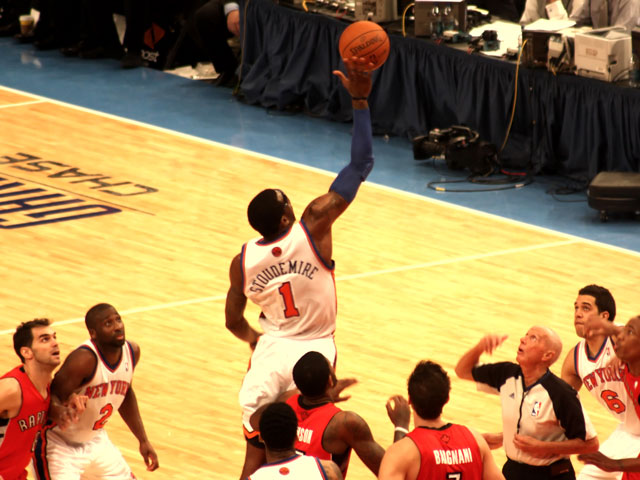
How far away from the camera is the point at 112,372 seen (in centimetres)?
622

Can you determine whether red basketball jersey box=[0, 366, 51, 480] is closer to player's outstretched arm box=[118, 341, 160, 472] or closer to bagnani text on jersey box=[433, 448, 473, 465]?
player's outstretched arm box=[118, 341, 160, 472]

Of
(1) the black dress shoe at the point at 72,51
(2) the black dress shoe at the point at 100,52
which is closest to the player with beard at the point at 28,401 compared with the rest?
(2) the black dress shoe at the point at 100,52

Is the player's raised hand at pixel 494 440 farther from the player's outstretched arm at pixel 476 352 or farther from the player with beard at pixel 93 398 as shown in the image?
the player with beard at pixel 93 398

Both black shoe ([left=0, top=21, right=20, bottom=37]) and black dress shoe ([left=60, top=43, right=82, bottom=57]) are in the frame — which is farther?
black shoe ([left=0, top=21, right=20, bottom=37])

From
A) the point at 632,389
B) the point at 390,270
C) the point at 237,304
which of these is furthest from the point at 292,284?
the point at 390,270

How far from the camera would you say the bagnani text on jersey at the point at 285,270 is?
231 inches

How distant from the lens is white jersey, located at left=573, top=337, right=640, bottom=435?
630cm

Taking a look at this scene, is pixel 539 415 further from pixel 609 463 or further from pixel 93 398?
pixel 93 398

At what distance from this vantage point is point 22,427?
19.3ft

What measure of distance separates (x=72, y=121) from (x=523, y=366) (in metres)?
9.90

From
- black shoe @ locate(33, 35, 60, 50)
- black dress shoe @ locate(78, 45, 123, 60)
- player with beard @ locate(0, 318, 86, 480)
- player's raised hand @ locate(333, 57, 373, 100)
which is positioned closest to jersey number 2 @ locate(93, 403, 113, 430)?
player with beard @ locate(0, 318, 86, 480)

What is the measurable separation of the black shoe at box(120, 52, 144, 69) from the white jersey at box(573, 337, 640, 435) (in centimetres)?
1189

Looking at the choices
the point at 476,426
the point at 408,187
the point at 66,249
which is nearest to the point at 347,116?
the point at 408,187

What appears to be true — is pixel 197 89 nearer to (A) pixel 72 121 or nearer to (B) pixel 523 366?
(A) pixel 72 121
